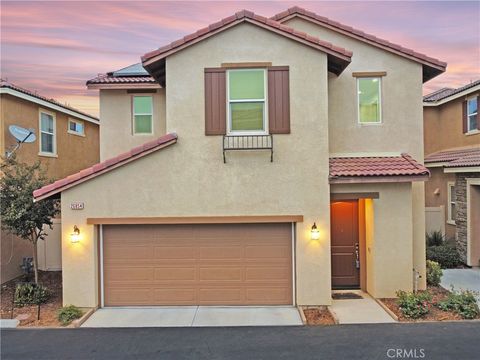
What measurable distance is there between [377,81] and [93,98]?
16.6 m

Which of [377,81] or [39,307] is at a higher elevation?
[377,81]

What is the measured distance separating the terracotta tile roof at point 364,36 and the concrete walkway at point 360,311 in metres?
6.98

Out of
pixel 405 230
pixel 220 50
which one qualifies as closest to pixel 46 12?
pixel 220 50

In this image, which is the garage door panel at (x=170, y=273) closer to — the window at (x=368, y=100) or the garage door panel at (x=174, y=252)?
the garage door panel at (x=174, y=252)

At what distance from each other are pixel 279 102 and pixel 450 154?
439 inches

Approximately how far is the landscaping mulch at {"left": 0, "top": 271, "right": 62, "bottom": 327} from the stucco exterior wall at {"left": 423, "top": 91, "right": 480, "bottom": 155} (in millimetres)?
16499

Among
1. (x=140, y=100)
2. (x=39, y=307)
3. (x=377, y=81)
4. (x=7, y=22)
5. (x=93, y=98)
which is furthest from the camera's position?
(x=93, y=98)

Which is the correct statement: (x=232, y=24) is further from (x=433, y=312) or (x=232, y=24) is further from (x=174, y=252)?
(x=433, y=312)

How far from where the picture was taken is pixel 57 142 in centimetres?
1653

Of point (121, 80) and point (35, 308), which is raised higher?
point (121, 80)

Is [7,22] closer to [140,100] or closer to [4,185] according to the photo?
[140,100]

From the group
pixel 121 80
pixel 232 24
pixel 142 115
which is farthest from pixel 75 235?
pixel 232 24

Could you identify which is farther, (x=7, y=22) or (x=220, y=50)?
(x=7, y=22)

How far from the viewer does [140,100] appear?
13.5 m
